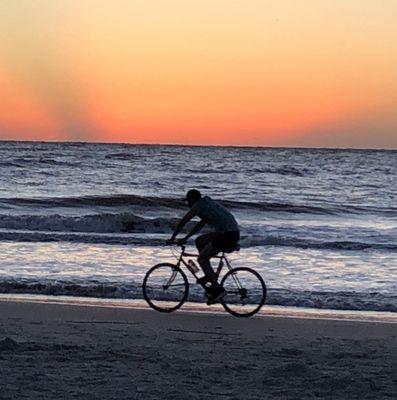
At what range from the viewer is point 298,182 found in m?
51.6

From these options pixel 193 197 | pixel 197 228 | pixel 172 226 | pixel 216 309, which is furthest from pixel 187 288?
pixel 172 226

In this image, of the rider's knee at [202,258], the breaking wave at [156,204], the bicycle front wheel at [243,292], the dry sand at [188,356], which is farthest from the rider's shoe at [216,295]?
the breaking wave at [156,204]

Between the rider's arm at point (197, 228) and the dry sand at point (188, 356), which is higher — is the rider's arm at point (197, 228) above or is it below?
above

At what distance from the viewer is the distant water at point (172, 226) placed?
13648mm

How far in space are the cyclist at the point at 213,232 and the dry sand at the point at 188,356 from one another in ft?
1.72

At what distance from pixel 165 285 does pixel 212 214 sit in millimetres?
1746

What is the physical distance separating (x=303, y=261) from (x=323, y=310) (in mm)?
5882

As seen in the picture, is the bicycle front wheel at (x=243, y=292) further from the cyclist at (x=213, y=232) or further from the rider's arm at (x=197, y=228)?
the rider's arm at (x=197, y=228)

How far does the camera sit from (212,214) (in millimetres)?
10484

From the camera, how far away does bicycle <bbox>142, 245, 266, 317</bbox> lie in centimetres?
1141

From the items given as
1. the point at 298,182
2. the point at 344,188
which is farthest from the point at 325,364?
the point at 298,182

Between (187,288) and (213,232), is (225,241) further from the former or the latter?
(187,288)

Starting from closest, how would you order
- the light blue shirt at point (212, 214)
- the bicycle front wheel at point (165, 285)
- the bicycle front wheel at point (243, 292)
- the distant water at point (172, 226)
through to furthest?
the light blue shirt at point (212, 214)
the bicycle front wheel at point (243, 292)
the bicycle front wheel at point (165, 285)
the distant water at point (172, 226)

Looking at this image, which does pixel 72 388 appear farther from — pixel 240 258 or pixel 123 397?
pixel 240 258
